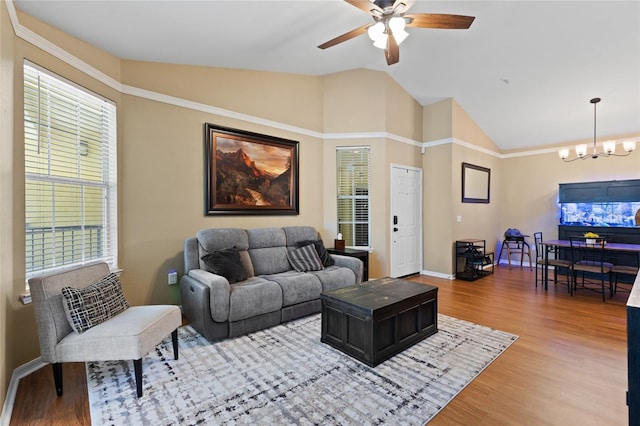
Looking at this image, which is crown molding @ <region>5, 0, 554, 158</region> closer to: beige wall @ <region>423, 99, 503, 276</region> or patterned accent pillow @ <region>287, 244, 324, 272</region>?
beige wall @ <region>423, 99, 503, 276</region>

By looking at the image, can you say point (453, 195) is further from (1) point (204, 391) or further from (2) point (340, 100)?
(1) point (204, 391)

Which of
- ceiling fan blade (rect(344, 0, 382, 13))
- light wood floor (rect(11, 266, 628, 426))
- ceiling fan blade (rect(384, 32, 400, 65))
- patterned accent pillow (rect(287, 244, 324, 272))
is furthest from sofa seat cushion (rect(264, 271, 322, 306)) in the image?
ceiling fan blade (rect(344, 0, 382, 13))

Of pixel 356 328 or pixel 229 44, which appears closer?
pixel 356 328

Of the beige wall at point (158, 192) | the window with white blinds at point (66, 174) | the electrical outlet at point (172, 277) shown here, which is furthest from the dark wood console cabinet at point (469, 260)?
the window with white blinds at point (66, 174)

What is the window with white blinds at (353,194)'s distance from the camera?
5.11 metres

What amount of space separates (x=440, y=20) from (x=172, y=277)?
12.4 ft

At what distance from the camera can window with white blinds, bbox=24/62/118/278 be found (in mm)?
2350

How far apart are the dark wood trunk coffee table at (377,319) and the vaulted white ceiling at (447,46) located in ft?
9.32

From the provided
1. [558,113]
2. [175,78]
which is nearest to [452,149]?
[558,113]

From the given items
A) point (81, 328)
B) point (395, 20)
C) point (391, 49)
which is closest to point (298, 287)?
point (81, 328)

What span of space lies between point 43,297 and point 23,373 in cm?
81

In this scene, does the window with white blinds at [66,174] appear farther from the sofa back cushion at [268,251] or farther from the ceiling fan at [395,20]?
the ceiling fan at [395,20]

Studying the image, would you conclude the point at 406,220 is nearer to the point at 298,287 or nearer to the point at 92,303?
the point at 298,287

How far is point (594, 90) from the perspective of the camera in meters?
4.61
